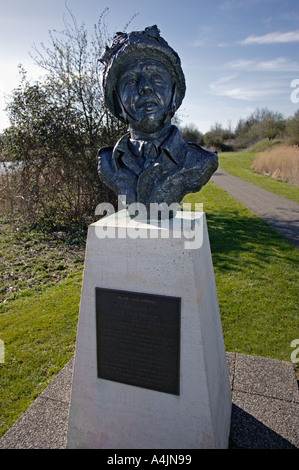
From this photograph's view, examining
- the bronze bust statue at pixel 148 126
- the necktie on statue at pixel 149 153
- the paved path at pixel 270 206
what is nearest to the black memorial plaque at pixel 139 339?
the bronze bust statue at pixel 148 126

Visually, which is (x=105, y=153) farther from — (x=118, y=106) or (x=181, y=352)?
(x=181, y=352)

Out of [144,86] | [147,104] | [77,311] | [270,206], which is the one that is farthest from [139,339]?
[270,206]

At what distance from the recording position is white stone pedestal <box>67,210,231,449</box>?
2027mm

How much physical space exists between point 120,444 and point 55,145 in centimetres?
670

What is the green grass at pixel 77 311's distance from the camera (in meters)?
3.38

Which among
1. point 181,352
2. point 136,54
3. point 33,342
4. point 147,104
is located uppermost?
point 136,54

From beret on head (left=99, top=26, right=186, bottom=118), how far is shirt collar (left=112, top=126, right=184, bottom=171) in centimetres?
38

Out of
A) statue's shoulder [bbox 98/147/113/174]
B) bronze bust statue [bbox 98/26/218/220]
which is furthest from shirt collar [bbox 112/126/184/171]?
statue's shoulder [bbox 98/147/113/174]

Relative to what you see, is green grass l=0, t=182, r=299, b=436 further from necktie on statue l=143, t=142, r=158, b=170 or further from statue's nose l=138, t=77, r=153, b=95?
statue's nose l=138, t=77, r=153, b=95

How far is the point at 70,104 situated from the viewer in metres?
7.55

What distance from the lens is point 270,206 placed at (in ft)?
35.8

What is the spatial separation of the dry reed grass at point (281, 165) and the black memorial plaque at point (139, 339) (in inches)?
581

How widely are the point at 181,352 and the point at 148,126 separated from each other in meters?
1.65

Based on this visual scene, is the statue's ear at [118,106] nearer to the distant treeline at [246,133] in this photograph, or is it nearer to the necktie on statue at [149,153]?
the necktie on statue at [149,153]
